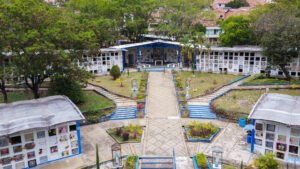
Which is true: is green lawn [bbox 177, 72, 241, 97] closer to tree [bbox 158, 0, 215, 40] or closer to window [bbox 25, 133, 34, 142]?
tree [bbox 158, 0, 215, 40]

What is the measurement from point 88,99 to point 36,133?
940 centimetres

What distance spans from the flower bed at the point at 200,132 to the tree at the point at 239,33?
1673cm

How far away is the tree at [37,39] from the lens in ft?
55.9

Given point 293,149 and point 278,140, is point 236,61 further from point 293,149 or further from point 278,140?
point 293,149

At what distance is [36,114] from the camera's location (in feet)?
47.7

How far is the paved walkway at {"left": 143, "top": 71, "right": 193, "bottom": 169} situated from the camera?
1558cm

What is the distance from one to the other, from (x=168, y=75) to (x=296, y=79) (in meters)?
13.6

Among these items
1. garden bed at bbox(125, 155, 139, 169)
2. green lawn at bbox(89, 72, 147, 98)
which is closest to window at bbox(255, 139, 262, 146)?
garden bed at bbox(125, 155, 139, 169)

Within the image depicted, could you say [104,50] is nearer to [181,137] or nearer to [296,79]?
[181,137]

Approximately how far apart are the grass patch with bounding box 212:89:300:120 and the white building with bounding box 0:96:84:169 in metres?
11.2

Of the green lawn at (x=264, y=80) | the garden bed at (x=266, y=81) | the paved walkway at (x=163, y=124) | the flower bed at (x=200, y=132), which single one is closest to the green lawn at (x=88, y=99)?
the paved walkway at (x=163, y=124)

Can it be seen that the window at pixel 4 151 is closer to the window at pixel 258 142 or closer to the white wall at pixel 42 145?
the white wall at pixel 42 145

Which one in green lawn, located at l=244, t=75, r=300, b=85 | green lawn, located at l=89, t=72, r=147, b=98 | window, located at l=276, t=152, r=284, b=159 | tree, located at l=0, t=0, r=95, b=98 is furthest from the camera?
green lawn, located at l=244, t=75, r=300, b=85

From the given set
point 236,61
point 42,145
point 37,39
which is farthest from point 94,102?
point 236,61
